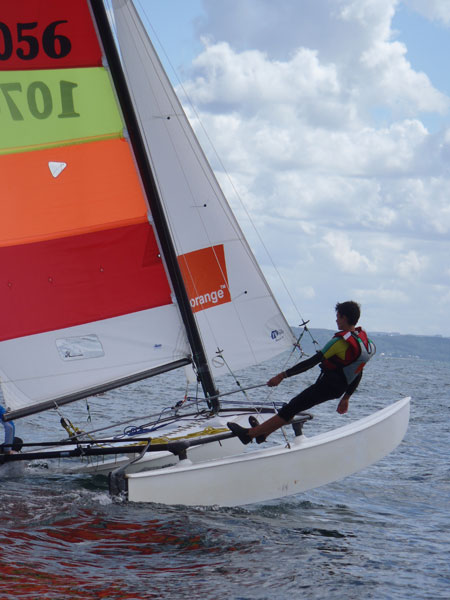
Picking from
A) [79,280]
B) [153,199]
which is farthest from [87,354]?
[153,199]

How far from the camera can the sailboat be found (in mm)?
7691

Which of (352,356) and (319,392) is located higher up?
(352,356)

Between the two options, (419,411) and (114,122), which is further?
(419,411)

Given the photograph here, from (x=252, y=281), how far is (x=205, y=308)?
1.97 ft

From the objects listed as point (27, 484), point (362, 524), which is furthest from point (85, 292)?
point (362, 524)

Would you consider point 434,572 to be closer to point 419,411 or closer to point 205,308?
point 205,308

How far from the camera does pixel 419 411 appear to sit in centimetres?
2031

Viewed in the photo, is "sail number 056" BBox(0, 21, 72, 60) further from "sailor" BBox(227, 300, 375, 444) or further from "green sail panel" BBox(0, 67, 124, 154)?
"sailor" BBox(227, 300, 375, 444)

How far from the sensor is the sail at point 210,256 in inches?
338

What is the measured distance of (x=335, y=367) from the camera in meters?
7.09

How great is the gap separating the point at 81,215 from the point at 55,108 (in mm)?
1085

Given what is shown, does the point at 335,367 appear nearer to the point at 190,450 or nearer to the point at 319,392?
the point at 319,392

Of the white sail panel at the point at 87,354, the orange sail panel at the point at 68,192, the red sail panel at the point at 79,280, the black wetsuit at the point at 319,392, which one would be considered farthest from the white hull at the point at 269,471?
the orange sail panel at the point at 68,192

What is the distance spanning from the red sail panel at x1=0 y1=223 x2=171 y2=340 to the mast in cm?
13
